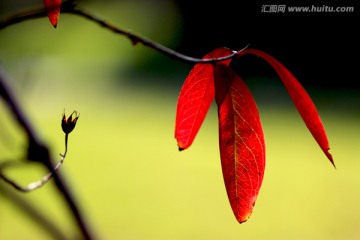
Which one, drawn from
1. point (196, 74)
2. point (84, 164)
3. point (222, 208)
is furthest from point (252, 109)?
point (84, 164)

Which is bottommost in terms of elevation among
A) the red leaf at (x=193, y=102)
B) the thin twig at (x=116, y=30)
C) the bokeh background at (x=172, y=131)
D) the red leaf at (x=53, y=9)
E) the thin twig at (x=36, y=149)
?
the bokeh background at (x=172, y=131)

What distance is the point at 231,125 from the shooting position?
1.15ft

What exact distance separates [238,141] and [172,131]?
142 inches

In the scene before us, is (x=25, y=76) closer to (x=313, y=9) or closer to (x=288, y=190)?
(x=313, y=9)

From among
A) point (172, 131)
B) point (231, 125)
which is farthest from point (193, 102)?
point (172, 131)

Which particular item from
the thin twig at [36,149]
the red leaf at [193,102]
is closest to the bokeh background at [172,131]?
the thin twig at [36,149]

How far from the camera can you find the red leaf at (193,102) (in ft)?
1.15

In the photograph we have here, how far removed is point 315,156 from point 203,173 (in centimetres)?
87

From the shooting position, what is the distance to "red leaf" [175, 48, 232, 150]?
1.15ft

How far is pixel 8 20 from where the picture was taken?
0.38m

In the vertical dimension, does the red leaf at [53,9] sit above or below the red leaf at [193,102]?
above

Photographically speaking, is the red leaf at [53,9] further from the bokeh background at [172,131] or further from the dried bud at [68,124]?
the bokeh background at [172,131]

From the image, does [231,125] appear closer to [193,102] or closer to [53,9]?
[193,102]

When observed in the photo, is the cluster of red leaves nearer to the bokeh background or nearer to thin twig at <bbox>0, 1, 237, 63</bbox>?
thin twig at <bbox>0, 1, 237, 63</bbox>
